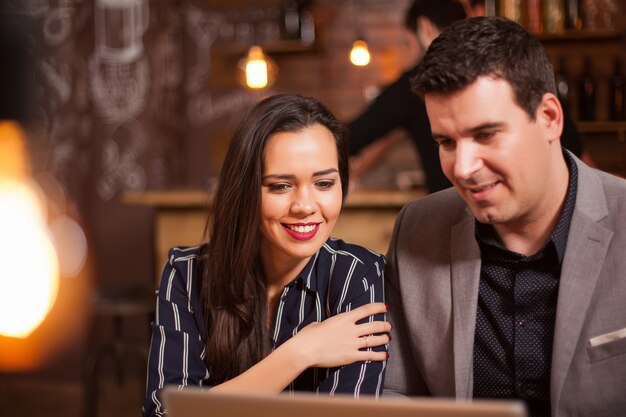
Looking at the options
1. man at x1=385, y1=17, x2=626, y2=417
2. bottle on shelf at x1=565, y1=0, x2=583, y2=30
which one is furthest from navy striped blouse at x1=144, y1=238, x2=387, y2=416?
bottle on shelf at x1=565, y1=0, x2=583, y2=30

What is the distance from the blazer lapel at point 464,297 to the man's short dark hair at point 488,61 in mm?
341

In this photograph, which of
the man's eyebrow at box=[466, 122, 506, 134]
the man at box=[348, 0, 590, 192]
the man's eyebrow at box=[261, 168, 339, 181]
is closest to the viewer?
the man's eyebrow at box=[466, 122, 506, 134]

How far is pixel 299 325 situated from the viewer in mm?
1729

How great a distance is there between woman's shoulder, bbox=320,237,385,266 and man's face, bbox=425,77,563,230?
380 mm

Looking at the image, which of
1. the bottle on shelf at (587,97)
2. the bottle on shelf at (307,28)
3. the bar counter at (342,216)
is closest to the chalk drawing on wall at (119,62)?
the bottle on shelf at (307,28)

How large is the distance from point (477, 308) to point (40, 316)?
3.77 m

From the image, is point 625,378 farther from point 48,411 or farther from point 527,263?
point 48,411

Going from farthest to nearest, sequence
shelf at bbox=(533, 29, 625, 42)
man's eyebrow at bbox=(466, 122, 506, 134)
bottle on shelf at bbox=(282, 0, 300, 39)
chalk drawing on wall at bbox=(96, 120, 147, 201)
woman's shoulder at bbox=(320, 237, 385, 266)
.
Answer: chalk drawing on wall at bbox=(96, 120, 147, 201) < bottle on shelf at bbox=(282, 0, 300, 39) < shelf at bbox=(533, 29, 625, 42) < woman's shoulder at bbox=(320, 237, 385, 266) < man's eyebrow at bbox=(466, 122, 506, 134)

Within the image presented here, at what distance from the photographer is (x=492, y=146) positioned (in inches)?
55.7

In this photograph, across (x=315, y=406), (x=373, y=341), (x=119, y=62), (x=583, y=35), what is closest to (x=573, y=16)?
(x=583, y=35)

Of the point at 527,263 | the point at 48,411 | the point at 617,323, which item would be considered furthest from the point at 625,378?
the point at 48,411

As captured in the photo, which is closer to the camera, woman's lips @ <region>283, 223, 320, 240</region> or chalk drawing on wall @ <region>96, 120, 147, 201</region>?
woman's lips @ <region>283, 223, 320, 240</region>

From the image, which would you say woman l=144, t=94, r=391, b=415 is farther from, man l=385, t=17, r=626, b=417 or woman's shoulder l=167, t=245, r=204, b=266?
man l=385, t=17, r=626, b=417

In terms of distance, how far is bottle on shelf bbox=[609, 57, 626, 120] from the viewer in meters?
4.17
